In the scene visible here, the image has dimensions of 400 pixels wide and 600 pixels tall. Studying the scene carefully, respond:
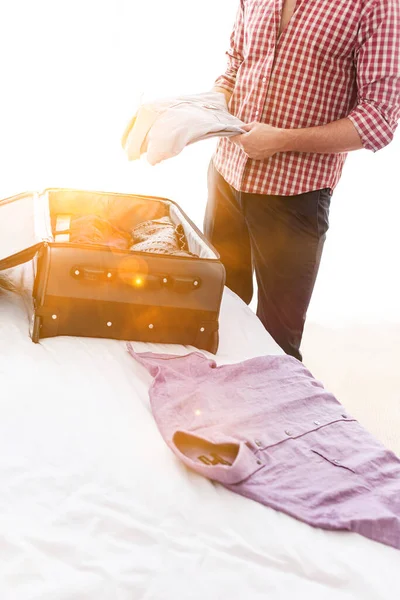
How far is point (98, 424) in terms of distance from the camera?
1026mm

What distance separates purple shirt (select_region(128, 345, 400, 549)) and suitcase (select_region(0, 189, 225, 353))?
0.45 ft

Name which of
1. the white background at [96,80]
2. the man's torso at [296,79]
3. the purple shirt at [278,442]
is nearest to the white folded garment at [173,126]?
the man's torso at [296,79]

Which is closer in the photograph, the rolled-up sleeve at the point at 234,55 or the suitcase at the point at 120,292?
the suitcase at the point at 120,292

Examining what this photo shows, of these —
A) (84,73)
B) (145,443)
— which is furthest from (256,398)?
(84,73)

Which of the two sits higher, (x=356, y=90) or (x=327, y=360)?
(x=356, y=90)

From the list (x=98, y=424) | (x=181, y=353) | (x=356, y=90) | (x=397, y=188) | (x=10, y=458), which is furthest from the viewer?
(x=397, y=188)

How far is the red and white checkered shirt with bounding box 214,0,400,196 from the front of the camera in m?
1.56

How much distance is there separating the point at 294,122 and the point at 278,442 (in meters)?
1.00

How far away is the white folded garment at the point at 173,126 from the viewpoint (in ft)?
4.96

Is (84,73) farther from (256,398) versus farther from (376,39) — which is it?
(256,398)

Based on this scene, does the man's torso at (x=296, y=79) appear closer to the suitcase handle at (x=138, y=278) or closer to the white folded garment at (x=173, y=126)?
the white folded garment at (x=173, y=126)

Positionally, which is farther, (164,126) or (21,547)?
(164,126)

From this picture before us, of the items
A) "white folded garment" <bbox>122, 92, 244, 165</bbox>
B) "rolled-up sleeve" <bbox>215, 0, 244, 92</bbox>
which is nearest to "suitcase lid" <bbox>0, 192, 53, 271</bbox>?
"white folded garment" <bbox>122, 92, 244, 165</bbox>

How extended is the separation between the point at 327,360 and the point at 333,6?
1458mm
